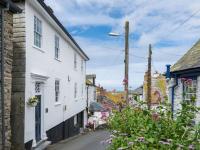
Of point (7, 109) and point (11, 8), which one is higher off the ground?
point (11, 8)

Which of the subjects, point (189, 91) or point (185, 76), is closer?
point (189, 91)

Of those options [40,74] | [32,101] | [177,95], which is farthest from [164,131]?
[177,95]

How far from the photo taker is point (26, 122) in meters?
12.9

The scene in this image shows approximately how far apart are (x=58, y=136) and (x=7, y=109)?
9.27 metres

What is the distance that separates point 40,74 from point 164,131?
29.5 ft

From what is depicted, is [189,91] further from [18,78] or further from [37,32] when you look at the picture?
[37,32]

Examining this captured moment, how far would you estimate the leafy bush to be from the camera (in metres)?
5.67

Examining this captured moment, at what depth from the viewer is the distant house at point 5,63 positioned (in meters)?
10.5

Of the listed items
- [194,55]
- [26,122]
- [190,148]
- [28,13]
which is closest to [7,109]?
[26,122]

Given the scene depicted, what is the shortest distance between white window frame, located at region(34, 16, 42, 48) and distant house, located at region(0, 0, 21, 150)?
264 centimetres

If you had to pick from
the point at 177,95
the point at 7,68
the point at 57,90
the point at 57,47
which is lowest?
the point at 177,95

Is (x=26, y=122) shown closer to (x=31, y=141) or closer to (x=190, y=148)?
(x=31, y=141)

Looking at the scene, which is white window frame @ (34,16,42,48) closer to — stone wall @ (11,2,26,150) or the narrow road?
stone wall @ (11,2,26,150)

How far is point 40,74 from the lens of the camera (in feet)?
48.1
